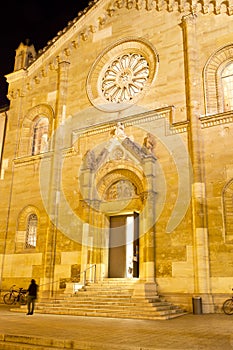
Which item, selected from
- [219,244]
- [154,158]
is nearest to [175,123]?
[154,158]

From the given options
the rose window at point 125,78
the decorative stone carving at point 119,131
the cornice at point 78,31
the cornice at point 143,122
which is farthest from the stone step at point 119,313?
the cornice at point 78,31

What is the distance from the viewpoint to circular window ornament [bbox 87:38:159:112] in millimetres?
16881

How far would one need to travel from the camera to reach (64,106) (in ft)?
61.1

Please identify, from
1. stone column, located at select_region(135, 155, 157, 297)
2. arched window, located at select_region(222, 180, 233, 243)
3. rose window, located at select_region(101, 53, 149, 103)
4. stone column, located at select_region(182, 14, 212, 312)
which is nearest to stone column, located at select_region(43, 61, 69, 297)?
rose window, located at select_region(101, 53, 149, 103)

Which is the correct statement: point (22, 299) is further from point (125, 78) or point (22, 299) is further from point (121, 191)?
point (125, 78)

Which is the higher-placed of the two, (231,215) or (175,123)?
(175,123)

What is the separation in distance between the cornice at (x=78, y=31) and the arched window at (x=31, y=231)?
7.72 metres

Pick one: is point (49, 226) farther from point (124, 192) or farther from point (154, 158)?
point (154, 158)

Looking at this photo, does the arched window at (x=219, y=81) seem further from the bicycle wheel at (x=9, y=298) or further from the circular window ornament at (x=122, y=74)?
the bicycle wheel at (x=9, y=298)

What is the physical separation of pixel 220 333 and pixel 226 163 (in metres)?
7.21

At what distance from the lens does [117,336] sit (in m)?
7.29

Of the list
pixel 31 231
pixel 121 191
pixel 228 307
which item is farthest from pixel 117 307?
pixel 31 231

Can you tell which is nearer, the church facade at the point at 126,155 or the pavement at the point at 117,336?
the pavement at the point at 117,336

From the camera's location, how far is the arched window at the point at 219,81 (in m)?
14.5
